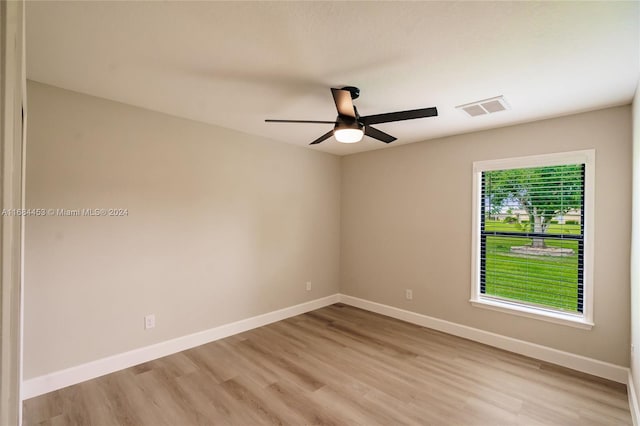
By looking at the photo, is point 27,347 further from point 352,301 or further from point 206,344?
point 352,301

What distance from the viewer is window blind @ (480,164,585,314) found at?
312 centimetres

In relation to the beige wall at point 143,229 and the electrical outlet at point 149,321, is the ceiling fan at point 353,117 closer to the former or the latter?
the beige wall at point 143,229

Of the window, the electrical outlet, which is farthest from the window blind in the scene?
the electrical outlet

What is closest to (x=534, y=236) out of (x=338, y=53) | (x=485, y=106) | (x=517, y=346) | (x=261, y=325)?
(x=517, y=346)

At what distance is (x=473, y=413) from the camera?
92.7 inches

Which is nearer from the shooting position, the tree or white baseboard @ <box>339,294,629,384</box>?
white baseboard @ <box>339,294,629,384</box>

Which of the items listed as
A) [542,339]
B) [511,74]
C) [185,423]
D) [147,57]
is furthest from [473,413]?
[147,57]

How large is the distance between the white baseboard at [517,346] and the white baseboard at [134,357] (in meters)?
1.62

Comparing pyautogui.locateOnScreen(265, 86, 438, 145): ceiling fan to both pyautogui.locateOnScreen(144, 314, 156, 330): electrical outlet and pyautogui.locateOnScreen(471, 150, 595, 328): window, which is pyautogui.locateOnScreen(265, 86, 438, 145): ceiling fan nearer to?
pyautogui.locateOnScreen(471, 150, 595, 328): window

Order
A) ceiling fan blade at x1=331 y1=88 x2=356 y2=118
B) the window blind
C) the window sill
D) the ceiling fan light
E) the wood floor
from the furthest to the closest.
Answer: the window blind < the window sill < the ceiling fan light < the wood floor < ceiling fan blade at x1=331 y1=88 x2=356 y2=118

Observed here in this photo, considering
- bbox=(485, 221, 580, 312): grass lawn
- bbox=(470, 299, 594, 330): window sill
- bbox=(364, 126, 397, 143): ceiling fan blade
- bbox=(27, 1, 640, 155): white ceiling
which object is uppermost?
bbox=(27, 1, 640, 155): white ceiling

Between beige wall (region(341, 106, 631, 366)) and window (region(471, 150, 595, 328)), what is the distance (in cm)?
9

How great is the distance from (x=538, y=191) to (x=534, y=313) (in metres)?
1.28

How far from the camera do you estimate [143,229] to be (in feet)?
10.1
